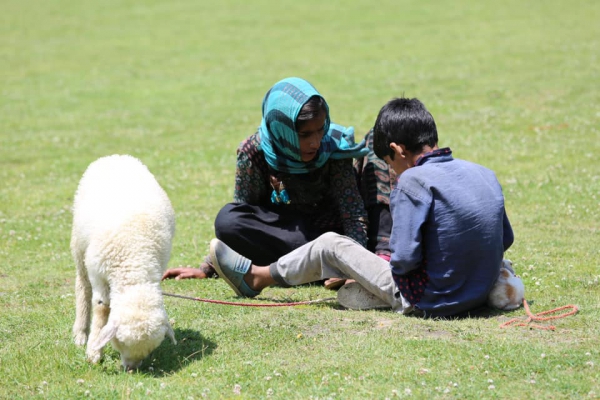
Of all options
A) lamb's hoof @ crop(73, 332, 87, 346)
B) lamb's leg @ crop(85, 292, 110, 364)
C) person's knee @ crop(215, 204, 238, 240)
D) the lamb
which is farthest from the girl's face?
lamb's hoof @ crop(73, 332, 87, 346)

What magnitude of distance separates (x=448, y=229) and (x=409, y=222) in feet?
0.90

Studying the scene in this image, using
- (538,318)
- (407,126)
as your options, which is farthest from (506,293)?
(407,126)

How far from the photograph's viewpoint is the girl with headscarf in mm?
6559

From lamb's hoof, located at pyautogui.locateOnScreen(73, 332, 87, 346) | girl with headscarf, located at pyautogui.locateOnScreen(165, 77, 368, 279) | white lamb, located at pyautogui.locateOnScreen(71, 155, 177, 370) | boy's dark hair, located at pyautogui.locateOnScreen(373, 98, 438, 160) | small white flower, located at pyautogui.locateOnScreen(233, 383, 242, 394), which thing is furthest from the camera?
girl with headscarf, located at pyautogui.locateOnScreen(165, 77, 368, 279)

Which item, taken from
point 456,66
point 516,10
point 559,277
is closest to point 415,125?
point 559,277

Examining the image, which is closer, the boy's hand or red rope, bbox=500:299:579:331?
red rope, bbox=500:299:579:331

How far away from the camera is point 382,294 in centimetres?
588

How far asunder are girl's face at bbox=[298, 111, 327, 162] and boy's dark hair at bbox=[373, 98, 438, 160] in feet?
2.39

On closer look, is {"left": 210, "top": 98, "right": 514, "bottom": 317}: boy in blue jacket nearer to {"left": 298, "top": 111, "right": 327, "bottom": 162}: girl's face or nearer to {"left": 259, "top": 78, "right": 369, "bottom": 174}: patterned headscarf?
{"left": 298, "top": 111, "right": 327, "bottom": 162}: girl's face

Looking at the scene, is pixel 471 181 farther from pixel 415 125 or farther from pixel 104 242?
pixel 104 242

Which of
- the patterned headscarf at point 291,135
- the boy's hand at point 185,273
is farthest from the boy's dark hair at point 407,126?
the boy's hand at point 185,273

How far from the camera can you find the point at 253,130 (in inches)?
627

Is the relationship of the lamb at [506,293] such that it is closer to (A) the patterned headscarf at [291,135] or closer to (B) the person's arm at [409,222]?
(B) the person's arm at [409,222]

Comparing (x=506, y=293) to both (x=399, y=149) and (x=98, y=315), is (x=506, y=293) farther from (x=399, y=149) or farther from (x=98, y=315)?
(x=98, y=315)
